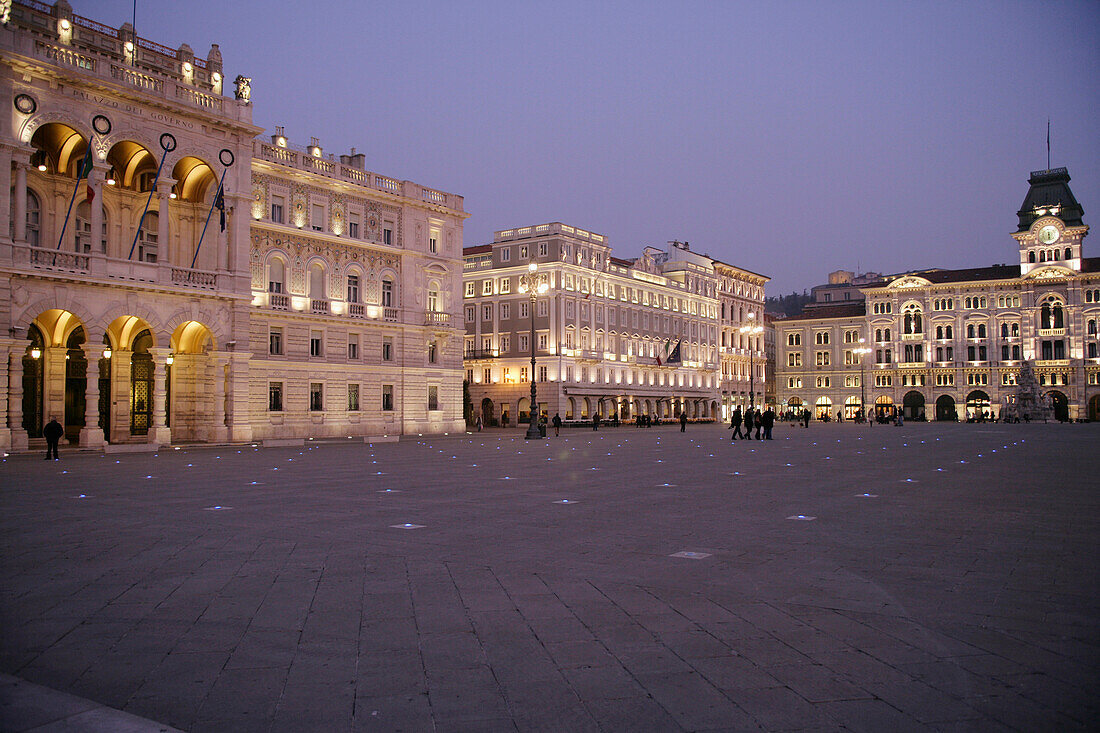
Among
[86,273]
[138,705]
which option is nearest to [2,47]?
[86,273]

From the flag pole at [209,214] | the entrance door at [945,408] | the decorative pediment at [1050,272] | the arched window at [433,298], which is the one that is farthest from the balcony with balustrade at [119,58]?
the decorative pediment at [1050,272]

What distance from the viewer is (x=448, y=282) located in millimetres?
56375

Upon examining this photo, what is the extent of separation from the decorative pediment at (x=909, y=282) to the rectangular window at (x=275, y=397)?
9262 cm

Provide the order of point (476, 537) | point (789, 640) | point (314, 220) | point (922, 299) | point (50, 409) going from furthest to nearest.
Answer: point (922, 299)
point (314, 220)
point (50, 409)
point (476, 537)
point (789, 640)

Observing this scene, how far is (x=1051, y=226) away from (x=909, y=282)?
1816cm

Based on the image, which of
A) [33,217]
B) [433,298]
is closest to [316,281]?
[433,298]

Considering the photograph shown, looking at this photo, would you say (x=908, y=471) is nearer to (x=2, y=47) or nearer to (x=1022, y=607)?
(x=1022, y=607)

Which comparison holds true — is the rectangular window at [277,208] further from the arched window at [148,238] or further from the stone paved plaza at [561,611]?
the stone paved plaza at [561,611]

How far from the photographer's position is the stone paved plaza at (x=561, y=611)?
501cm

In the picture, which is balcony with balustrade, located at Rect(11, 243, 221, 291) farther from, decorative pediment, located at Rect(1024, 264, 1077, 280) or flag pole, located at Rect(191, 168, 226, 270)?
decorative pediment, located at Rect(1024, 264, 1077, 280)

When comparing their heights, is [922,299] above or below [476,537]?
above

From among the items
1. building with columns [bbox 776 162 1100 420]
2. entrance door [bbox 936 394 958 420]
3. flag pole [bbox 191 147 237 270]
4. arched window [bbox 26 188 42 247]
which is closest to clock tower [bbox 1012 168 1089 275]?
building with columns [bbox 776 162 1100 420]

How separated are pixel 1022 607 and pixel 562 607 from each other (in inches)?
164

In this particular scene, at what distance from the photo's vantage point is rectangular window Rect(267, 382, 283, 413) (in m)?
46.0
